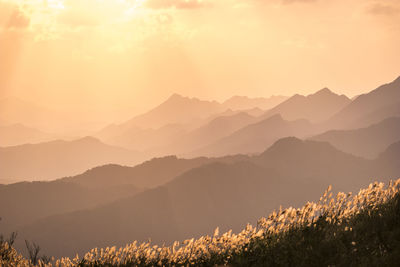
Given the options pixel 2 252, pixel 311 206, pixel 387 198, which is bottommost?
pixel 2 252

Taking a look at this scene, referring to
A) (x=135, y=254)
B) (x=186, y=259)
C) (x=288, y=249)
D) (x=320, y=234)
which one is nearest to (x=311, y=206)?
(x=320, y=234)

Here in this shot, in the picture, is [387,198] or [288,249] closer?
[288,249]

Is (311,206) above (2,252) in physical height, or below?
above

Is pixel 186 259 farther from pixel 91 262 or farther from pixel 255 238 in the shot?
pixel 91 262

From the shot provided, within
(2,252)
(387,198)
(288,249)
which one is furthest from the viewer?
(2,252)

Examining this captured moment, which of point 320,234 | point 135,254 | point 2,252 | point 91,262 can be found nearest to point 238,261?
point 320,234

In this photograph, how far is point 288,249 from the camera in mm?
8375

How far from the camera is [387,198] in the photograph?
409 inches

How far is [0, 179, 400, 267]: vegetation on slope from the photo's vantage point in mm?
7914

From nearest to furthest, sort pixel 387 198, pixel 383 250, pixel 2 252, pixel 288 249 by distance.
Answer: pixel 383 250
pixel 288 249
pixel 387 198
pixel 2 252

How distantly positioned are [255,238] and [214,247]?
3.05 feet

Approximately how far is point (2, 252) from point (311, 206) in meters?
10.0

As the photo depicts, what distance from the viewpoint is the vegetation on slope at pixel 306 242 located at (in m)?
7.91

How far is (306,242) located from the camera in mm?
8570
